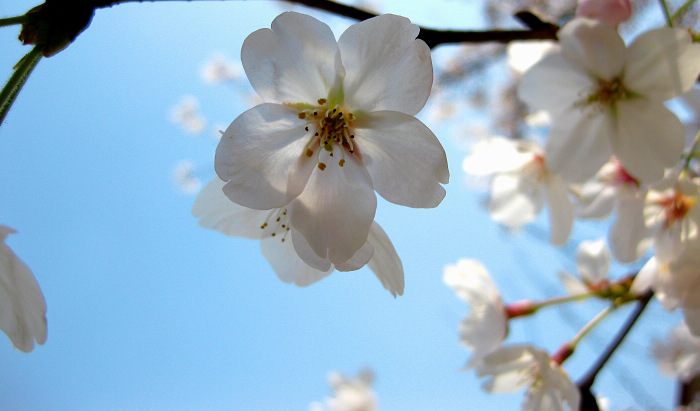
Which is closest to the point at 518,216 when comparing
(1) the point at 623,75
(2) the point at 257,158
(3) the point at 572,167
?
(3) the point at 572,167

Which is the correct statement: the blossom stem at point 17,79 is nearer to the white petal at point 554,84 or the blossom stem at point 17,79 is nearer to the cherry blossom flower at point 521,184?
the white petal at point 554,84

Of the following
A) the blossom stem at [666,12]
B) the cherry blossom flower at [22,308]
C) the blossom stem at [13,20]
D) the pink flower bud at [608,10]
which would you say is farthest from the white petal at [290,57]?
the blossom stem at [666,12]

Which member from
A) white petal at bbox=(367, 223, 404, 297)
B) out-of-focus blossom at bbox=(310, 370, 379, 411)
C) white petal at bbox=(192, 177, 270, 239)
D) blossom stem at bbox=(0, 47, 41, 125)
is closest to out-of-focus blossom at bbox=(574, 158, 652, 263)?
white petal at bbox=(367, 223, 404, 297)

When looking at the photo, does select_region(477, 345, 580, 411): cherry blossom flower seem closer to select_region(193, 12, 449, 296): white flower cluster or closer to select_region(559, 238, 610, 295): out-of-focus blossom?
select_region(559, 238, 610, 295): out-of-focus blossom

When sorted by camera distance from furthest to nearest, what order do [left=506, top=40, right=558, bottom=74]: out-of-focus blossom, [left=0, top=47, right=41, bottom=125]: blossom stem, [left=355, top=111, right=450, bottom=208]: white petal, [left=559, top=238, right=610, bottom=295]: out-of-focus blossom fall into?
1. [left=559, top=238, right=610, bottom=295]: out-of-focus blossom
2. [left=506, top=40, right=558, bottom=74]: out-of-focus blossom
3. [left=355, top=111, right=450, bottom=208]: white petal
4. [left=0, top=47, right=41, bottom=125]: blossom stem

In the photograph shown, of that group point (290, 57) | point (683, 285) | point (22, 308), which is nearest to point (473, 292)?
point (683, 285)
